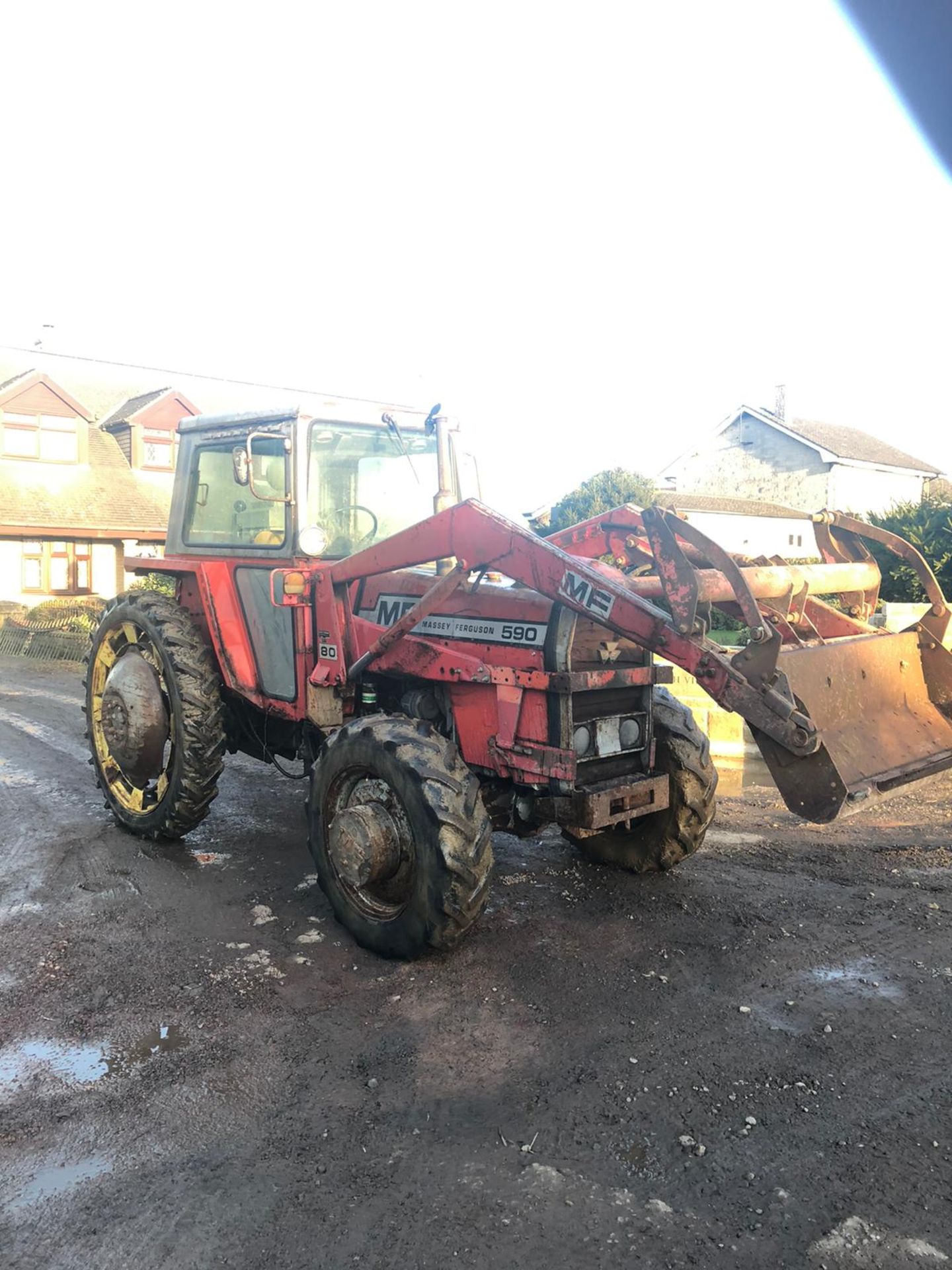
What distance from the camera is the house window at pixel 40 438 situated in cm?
2291

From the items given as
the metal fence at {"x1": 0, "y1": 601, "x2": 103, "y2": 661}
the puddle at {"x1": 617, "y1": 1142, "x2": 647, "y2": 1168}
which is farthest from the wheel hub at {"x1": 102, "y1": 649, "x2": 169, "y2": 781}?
the metal fence at {"x1": 0, "y1": 601, "x2": 103, "y2": 661}

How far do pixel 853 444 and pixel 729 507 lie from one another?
9.51 meters

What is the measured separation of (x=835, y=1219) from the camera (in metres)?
2.75

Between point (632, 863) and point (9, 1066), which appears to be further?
point (632, 863)

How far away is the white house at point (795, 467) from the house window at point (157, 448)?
18.1 m

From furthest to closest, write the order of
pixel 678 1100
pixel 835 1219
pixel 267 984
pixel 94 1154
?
pixel 267 984, pixel 678 1100, pixel 94 1154, pixel 835 1219

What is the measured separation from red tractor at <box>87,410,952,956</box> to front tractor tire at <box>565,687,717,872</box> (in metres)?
0.01

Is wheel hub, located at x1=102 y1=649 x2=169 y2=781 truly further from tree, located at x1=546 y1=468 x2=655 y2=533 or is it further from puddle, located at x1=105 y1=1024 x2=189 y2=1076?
tree, located at x1=546 y1=468 x2=655 y2=533

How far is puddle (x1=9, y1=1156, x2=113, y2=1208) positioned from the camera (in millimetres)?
2906

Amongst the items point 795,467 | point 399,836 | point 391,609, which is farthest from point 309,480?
point 795,467

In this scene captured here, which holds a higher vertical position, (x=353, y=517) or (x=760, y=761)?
(x=353, y=517)

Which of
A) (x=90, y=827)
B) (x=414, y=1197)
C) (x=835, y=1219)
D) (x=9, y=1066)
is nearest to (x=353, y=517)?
(x=90, y=827)

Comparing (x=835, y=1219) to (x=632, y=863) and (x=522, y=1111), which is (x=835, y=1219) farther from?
(x=632, y=863)

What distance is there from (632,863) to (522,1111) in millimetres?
2355
